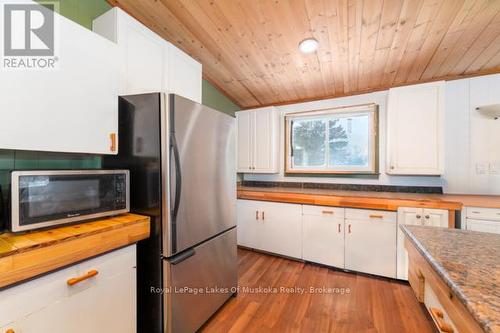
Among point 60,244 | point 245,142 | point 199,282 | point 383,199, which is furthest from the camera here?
point 245,142

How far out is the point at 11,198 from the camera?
0.91m

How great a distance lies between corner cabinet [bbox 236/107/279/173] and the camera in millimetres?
3230

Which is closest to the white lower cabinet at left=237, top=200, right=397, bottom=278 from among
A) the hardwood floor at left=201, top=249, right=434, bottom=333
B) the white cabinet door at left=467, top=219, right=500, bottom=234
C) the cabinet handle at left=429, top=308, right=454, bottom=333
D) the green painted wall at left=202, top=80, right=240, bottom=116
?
the hardwood floor at left=201, top=249, right=434, bottom=333

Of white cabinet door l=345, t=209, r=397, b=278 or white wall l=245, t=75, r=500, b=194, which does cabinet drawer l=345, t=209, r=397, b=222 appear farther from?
white wall l=245, t=75, r=500, b=194

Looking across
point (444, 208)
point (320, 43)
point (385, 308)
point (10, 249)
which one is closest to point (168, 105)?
point (10, 249)

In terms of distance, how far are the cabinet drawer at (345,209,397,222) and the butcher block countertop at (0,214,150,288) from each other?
2.04 meters

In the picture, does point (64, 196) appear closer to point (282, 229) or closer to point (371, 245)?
point (282, 229)

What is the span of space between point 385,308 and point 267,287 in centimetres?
103

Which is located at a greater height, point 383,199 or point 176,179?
point 176,179

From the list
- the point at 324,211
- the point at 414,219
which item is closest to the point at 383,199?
the point at 414,219

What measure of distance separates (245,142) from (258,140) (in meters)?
0.22

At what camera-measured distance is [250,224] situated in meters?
2.98

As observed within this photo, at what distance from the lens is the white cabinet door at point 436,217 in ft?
6.55

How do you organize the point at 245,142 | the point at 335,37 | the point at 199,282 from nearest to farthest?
the point at 199,282, the point at 335,37, the point at 245,142
